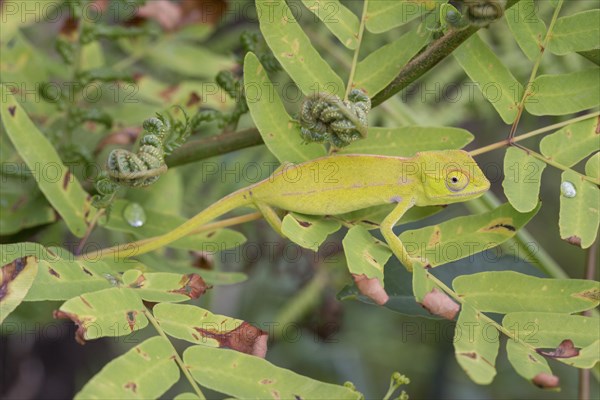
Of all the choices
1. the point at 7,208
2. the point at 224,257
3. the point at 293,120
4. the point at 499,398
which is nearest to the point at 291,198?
the point at 293,120

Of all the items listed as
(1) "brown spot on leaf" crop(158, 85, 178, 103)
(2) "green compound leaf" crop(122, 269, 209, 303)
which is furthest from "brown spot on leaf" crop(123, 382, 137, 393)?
(1) "brown spot on leaf" crop(158, 85, 178, 103)

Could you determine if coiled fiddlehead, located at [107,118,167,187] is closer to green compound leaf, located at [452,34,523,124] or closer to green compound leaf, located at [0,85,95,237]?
green compound leaf, located at [0,85,95,237]

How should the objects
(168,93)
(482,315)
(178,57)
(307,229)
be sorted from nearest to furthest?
(482,315), (307,229), (168,93), (178,57)

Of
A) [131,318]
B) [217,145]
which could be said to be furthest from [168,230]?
[131,318]

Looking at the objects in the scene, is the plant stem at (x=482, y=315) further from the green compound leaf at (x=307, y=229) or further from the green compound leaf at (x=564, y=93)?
the green compound leaf at (x=564, y=93)

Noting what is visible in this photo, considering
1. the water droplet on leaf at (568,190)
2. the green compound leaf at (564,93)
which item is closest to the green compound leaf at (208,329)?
the water droplet on leaf at (568,190)

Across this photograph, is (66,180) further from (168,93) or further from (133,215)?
(168,93)
